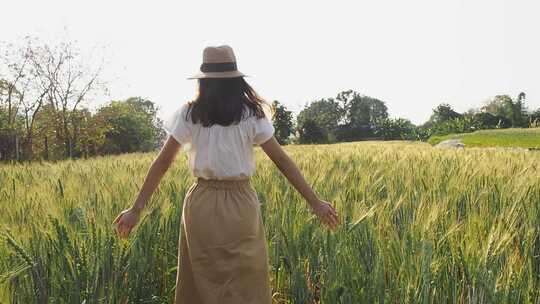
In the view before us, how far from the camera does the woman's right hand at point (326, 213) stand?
1.74 meters

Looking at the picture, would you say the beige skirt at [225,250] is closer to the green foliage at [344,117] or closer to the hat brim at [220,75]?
the hat brim at [220,75]

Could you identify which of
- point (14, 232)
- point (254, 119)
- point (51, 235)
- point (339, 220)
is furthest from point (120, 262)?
point (339, 220)

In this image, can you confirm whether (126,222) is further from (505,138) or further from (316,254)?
(505,138)

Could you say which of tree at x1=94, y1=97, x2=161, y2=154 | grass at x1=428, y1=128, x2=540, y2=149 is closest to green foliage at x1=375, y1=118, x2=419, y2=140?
grass at x1=428, y1=128, x2=540, y2=149

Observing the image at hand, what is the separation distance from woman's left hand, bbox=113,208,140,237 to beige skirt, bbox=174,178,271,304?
8.0 inches

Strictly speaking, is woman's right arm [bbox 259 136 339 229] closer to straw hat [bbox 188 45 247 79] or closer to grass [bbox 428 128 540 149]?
straw hat [bbox 188 45 247 79]

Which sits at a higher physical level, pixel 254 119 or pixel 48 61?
pixel 48 61

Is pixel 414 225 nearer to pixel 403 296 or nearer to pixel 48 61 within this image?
pixel 403 296

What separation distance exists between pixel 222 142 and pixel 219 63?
0.31 metres

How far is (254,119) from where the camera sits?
1.83m

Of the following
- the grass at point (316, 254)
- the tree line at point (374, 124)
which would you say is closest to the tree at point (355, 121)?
the tree line at point (374, 124)

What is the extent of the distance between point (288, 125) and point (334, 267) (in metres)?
40.6

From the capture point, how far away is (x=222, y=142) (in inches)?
70.6

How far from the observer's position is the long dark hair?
1778mm
